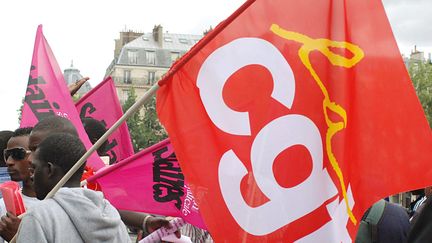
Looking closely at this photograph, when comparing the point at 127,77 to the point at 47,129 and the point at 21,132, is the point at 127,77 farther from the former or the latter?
the point at 47,129

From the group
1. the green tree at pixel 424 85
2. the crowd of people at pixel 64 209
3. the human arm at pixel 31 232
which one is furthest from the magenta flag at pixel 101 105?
the green tree at pixel 424 85

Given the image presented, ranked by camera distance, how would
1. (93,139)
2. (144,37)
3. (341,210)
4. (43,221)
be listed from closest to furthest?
(43,221), (341,210), (93,139), (144,37)

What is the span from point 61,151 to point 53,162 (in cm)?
6

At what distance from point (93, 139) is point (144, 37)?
3017 inches

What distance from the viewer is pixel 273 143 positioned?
3418 millimetres

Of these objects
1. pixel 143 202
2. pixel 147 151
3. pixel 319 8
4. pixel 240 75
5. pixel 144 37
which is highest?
pixel 144 37

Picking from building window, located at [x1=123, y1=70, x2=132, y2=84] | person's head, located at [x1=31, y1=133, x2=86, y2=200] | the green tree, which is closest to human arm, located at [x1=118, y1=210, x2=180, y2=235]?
person's head, located at [x1=31, y1=133, x2=86, y2=200]

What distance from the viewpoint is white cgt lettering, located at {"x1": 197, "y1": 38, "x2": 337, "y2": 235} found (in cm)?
335

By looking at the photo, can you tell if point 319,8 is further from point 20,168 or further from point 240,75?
point 20,168

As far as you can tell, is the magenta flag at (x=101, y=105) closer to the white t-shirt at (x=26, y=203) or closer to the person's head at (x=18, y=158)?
the person's head at (x=18, y=158)

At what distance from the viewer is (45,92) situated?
5.93 m

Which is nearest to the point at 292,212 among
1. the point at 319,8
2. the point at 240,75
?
the point at 240,75

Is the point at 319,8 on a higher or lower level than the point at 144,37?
lower

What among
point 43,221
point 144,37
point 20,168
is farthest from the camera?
point 144,37
